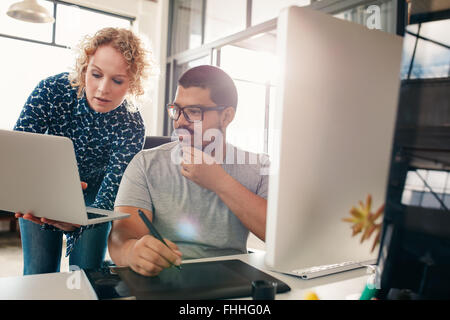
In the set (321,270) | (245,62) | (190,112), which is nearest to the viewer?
(321,270)

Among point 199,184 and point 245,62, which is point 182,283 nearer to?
point 199,184

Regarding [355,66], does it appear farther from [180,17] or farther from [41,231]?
[180,17]

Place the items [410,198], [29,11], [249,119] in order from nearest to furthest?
[410,198], [29,11], [249,119]

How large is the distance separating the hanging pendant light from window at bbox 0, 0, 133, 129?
102 cm

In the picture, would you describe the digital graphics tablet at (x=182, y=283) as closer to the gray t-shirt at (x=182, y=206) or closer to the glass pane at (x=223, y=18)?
the gray t-shirt at (x=182, y=206)

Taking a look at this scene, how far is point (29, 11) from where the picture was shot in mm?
2705

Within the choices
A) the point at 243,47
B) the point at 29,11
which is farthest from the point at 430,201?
the point at 243,47

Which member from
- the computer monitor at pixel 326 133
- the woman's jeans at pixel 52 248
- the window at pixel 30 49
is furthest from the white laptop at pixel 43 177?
the window at pixel 30 49

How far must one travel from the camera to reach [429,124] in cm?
44

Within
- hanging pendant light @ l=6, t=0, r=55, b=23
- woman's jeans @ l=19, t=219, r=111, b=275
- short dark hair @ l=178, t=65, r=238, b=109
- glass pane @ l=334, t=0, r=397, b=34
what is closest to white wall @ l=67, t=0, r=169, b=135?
hanging pendant light @ l=6, t=0, r=55, b=23

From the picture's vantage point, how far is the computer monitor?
1.37 ft

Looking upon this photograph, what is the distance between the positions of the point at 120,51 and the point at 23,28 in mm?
3350

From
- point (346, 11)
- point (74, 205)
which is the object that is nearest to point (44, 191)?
point (74, 205)
